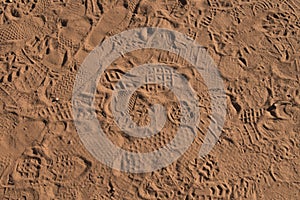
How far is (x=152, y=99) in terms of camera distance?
342 centimetres

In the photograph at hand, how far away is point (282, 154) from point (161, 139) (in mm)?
1035

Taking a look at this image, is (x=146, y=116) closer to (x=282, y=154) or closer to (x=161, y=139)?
(x=161, y=139)

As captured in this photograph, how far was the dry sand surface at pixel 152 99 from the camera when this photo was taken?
3.29 metres

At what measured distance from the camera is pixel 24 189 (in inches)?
130

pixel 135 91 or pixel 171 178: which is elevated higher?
pixel 135 91

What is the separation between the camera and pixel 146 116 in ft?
11.1

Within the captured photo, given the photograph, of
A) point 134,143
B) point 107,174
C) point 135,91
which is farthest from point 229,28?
point 107,174

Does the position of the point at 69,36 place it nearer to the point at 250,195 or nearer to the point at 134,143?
the point at 134,143

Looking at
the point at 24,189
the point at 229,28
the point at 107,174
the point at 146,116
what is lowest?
the point at 24,189

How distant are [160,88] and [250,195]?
46.3 inches

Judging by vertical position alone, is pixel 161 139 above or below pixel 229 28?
below

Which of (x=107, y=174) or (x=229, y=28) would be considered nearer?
(x=107, y=174)

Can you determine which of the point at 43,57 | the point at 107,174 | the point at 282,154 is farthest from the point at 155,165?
the point at 43,57

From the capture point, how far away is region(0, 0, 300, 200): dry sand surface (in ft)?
10.8
